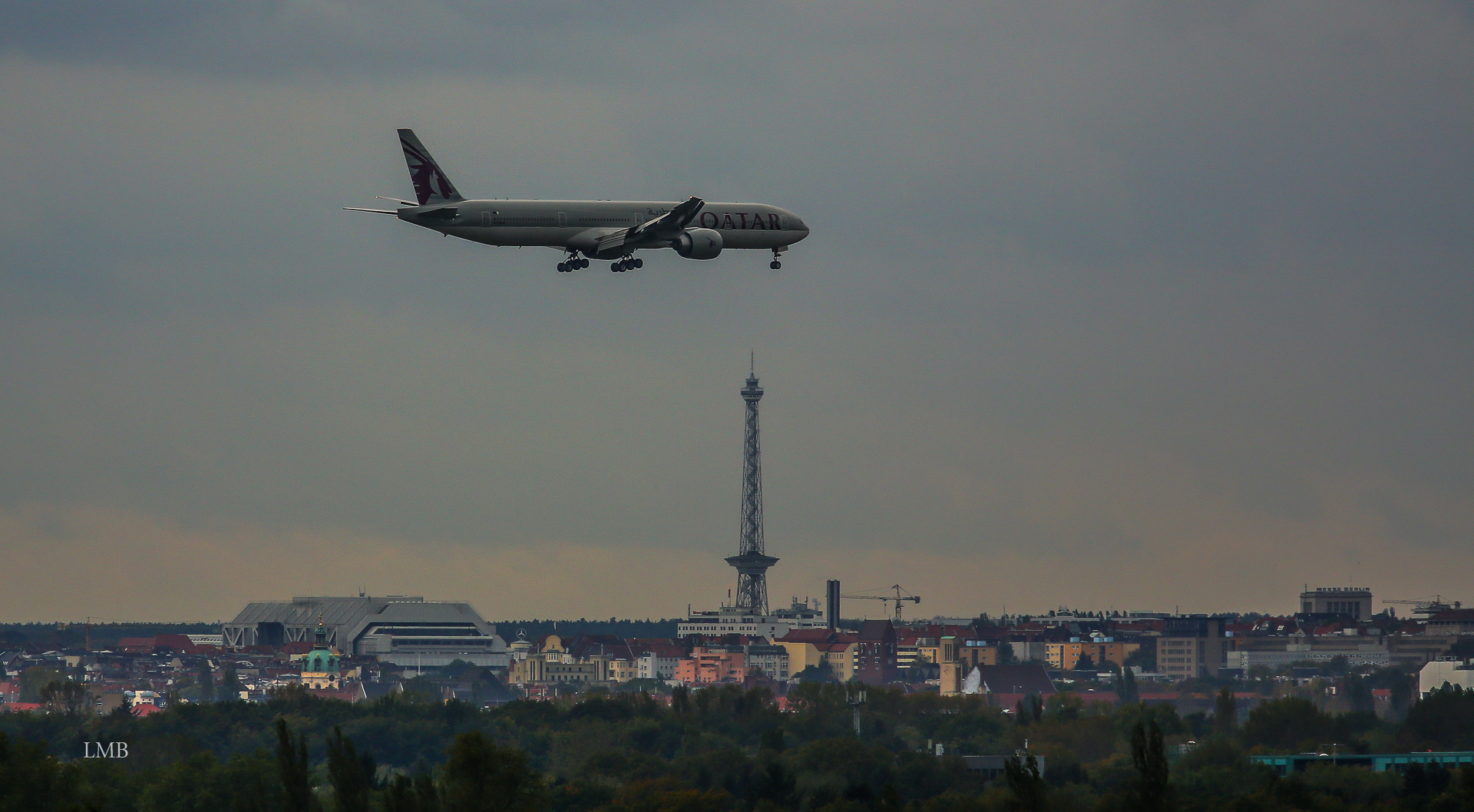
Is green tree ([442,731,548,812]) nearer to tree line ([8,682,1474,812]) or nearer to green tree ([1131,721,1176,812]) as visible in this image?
tree line ([8,682,1474,812])

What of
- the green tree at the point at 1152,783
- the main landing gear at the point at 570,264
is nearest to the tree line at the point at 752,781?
the green tree at the point at 1152,783

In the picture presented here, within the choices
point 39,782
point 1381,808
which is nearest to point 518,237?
point 39,782

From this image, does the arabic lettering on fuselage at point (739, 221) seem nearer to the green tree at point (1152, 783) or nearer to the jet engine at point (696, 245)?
the jet engine at point (696, 245)

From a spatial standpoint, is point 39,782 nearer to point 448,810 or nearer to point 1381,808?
point 448,810

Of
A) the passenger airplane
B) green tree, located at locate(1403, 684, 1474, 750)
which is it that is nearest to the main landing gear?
the passenger airplane

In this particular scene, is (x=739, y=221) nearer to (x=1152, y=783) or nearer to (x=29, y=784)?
(x=1152, y=783)
